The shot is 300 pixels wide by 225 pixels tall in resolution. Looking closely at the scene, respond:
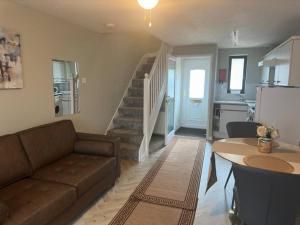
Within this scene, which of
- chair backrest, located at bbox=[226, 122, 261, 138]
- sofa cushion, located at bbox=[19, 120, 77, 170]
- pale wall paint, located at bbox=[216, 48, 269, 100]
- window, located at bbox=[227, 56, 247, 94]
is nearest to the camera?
sofa cushion, located at bbox=[19, 120, 77, 170]

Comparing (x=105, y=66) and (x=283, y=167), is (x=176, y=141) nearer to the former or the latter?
(x=105, y=66)

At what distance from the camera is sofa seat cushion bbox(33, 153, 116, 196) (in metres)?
2.29

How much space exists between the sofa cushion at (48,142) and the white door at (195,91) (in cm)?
417

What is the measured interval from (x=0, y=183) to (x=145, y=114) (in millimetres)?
2491

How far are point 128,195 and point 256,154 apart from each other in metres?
1.65

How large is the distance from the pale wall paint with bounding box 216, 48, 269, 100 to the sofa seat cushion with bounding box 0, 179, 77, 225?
475 cm

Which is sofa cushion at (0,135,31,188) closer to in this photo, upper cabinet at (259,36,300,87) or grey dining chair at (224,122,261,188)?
grey dining chair at (224,122,261,188)

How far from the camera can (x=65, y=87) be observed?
3.46 meters

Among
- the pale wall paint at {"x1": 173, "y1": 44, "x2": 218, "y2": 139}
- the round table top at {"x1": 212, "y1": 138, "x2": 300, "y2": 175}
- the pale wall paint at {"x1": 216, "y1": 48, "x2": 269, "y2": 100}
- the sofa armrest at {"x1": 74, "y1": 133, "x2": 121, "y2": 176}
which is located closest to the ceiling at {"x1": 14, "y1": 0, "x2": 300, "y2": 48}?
the pale wall paint at {"x1": 173, "y1": 44, "x2": 218, "y2": 139}

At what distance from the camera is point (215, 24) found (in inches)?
129

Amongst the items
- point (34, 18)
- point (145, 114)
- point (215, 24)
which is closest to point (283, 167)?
point (215, 24)

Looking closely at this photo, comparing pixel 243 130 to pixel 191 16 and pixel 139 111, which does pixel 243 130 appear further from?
pixel 139 111

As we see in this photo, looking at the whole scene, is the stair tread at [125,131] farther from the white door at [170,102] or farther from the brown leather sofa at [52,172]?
the brown leather sofa at [52,172]

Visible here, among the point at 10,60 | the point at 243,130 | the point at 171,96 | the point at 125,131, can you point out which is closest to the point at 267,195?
the point at 243,130
